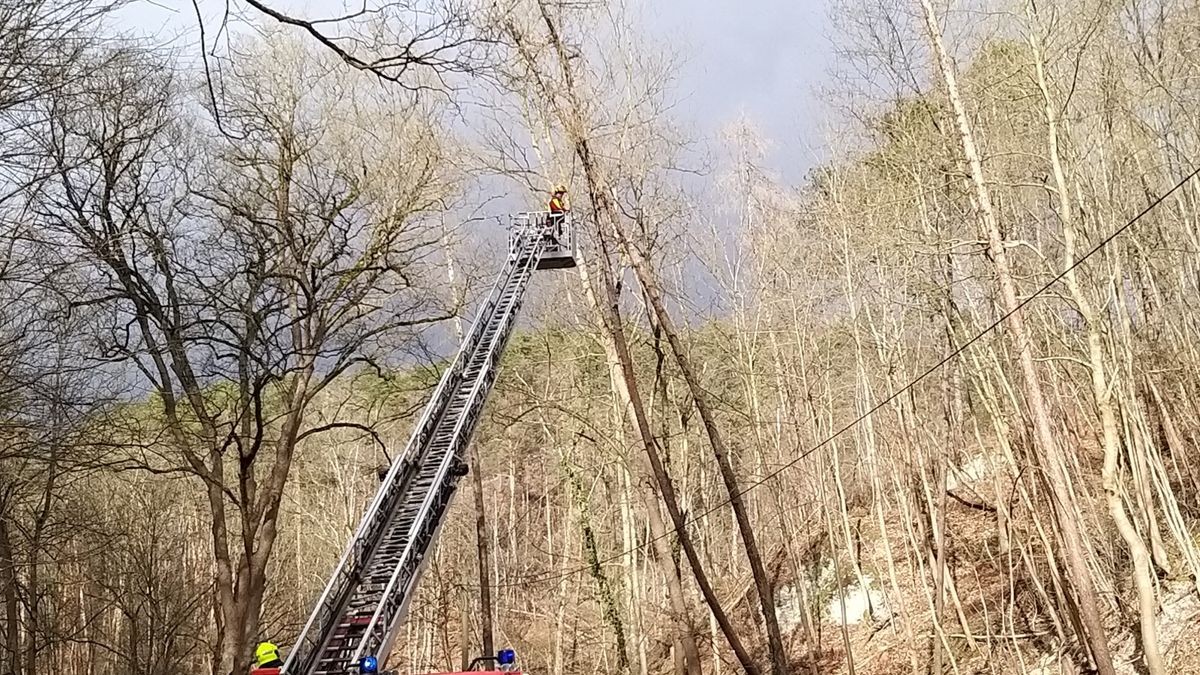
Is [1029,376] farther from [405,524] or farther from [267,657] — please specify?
[267,657]

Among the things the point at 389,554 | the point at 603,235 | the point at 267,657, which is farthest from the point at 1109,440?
the point at 267,657

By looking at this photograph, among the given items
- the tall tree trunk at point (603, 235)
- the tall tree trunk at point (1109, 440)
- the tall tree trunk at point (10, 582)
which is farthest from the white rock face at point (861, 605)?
the tall tree trunk at point (10, 582)

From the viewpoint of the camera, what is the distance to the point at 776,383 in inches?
737

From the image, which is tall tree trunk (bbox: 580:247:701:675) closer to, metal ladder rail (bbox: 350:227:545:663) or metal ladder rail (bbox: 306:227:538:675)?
metal ladder rail (bbox: 350:227:545:663)

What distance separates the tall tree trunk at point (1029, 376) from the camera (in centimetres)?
927

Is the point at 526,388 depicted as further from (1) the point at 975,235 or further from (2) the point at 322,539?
(2) the point at 322,539

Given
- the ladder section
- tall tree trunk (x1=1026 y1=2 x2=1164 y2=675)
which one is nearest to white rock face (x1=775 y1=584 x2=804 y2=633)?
tall tree trunk (x1=1026 y1=2 x2=1164 y2=675)

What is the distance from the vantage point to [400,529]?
7.80m

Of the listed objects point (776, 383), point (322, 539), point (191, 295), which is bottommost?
point (322, 539)

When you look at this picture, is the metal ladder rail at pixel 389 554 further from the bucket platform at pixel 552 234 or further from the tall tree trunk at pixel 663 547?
the tall tree trunk at pixel 663 547

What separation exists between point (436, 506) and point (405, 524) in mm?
337

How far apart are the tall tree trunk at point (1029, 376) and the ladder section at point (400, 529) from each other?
5.70 m

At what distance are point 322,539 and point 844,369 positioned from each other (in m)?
15.9

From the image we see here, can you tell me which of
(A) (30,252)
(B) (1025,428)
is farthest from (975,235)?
(A) (30,252)
